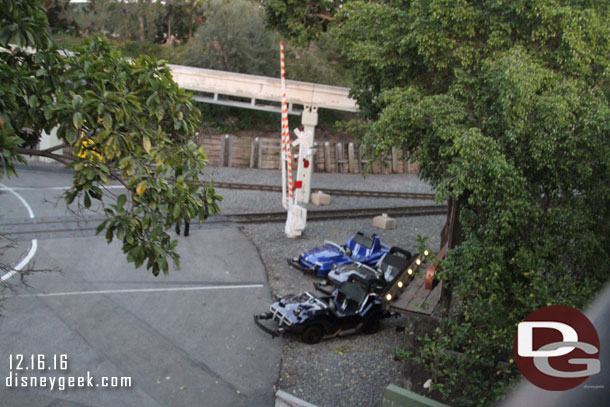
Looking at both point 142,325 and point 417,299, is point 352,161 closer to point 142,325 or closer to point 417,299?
point 417,299

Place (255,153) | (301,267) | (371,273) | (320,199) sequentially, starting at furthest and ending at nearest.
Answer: (255,153) → (320,199) → (301,267) → (371,273)

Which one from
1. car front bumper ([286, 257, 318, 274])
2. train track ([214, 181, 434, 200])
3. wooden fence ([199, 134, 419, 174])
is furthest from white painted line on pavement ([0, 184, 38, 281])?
wooden fence ([199, 134, 419, 174])

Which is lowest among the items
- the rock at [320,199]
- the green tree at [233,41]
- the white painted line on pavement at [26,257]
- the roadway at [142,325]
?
the roadway at [142,325]

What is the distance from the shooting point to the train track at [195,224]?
53.2 feet

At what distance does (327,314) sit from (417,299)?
194 centimetres

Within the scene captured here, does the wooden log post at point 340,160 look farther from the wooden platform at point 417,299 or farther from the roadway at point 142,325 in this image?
the wooden platform at point 417,299

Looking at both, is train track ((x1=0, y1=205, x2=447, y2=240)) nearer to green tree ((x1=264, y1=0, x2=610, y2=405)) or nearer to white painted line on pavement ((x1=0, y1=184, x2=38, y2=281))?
white painted line on pavement ((x1=0, y1=184, x2=38, y2=281))

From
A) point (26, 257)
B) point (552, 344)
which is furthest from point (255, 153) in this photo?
point (552, 344)

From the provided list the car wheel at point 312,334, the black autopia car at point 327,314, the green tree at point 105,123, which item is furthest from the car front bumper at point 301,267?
the green tree at point 105,123

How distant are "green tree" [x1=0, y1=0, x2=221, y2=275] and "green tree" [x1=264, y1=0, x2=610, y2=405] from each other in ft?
12.5

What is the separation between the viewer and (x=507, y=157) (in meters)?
8.06

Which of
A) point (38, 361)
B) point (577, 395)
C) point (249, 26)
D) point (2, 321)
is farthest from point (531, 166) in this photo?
point (249, 26)

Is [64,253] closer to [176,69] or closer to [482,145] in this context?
[176,69]

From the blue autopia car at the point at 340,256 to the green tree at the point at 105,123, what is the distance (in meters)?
7.87
